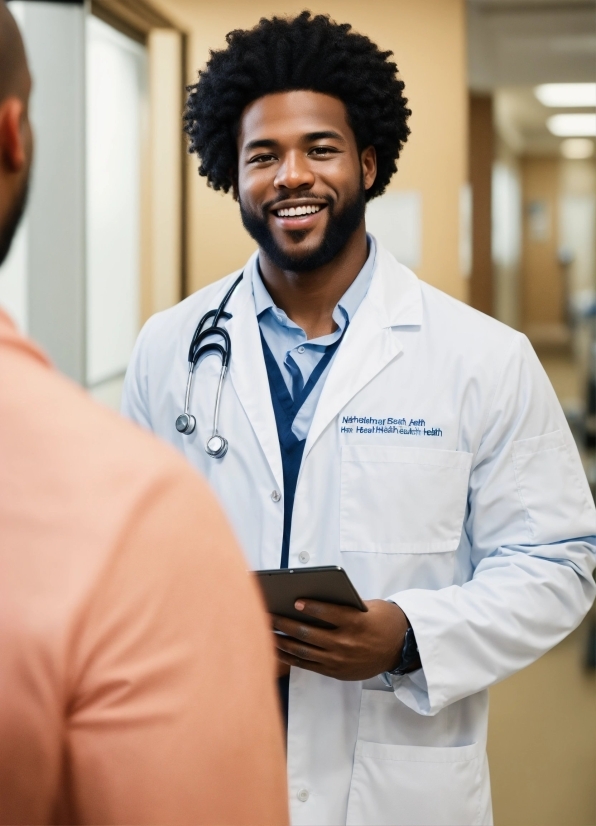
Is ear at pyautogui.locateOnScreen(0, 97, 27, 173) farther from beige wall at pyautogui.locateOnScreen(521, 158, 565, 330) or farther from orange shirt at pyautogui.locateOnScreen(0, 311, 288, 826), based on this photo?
beige wall at pyautogui.locateOnScreen(521, 158, 565, 330)

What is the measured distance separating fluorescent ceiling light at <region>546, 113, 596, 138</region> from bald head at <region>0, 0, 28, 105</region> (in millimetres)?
8623

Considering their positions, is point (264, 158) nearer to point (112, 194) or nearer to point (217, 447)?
point (217, 447)

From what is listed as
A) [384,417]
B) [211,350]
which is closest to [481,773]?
[384,417]

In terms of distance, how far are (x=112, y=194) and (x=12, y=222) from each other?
10.1 ft

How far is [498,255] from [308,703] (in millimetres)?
8652

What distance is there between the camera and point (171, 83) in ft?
11.3

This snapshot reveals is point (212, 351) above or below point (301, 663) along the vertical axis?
above

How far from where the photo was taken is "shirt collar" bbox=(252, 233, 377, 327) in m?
1.48

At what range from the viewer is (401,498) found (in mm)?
1325

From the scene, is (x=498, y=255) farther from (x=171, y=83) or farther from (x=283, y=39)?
(x=283, y=39)

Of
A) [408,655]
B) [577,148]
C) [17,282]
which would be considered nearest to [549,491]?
[408,655]

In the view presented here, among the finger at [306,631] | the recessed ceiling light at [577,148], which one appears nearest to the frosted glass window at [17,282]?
the finger at [306,631]

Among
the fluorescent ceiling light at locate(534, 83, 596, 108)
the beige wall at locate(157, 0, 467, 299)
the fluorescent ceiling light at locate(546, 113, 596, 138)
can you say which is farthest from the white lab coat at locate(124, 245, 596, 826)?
the fluorescent ceiling light at locate(546, 113, 596, 138)

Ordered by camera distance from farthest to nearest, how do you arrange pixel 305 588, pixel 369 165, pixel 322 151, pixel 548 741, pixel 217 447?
1. pixel 548 741
2. pixel 369 165
3. pixel 322 151
4. pixel 217 447
5. pixel 305 588
